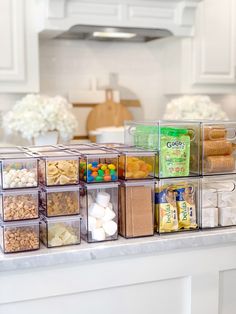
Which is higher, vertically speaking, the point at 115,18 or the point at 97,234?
the point at 115,18

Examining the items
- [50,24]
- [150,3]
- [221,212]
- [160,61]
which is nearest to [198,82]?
[160,61]

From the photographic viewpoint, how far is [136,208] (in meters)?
1.35

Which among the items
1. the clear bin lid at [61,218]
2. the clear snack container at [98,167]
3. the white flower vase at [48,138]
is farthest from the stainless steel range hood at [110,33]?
the clear bin lid at [61,218]

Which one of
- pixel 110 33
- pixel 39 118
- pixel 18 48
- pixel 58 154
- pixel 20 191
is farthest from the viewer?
pixel 110 33

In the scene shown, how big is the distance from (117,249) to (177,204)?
224 mm

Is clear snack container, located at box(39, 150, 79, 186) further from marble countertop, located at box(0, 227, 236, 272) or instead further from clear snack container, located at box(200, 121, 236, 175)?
clear snack container, located at box(200, 121, 236, 175)

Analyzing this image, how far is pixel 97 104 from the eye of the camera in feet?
10.7

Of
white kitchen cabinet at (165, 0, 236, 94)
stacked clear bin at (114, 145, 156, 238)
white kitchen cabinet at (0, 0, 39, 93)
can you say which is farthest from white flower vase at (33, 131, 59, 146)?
stacked clear bin at (114, 145, 156, 238)

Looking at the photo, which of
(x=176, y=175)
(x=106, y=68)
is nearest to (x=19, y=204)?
(x=176, y=175)

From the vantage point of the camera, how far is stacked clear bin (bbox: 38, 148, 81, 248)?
49.9 inches

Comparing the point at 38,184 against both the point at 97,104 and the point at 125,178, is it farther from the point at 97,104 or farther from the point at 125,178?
the point at 97,104

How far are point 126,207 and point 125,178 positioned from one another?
8 centimetres

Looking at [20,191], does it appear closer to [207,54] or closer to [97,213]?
[97,213]

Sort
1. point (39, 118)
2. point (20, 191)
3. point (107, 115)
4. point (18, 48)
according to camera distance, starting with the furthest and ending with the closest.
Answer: point (107, 115), point (18, 48), point (39, 118), point (20, 191)
